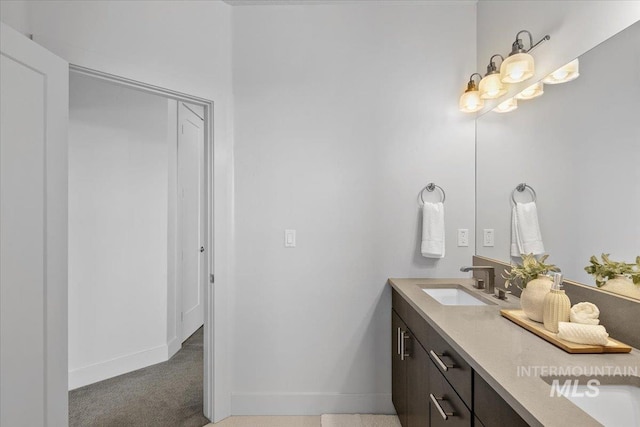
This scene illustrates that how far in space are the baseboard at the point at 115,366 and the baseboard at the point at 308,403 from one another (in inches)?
42.7

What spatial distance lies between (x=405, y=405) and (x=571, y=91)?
5.49 feet

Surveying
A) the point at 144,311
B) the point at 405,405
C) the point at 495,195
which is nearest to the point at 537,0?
the point at 495,195

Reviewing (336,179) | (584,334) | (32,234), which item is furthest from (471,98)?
(32,234)

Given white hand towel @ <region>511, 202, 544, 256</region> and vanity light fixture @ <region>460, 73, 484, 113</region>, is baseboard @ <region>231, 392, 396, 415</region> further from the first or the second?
vanity light fixture @ <region>460, 73, 484, 113</region>

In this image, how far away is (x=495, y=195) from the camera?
2.00 meters

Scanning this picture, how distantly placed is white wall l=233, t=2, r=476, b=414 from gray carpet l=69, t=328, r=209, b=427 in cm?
41

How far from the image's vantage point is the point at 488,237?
2.09m

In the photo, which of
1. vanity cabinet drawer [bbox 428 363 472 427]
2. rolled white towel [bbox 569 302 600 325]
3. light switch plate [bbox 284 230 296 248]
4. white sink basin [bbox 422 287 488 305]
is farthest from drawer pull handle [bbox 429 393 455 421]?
light switch plate [bbox 284 230 296 248]

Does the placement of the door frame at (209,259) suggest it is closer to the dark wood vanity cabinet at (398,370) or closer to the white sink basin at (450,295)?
the dark wood vanity cabinet at (398,370)

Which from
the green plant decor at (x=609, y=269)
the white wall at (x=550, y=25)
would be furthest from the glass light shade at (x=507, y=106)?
the green plant decor at (x=609, y=269)

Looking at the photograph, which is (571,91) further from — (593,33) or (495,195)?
(495,195)

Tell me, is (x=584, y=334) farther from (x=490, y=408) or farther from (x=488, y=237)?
(x=488, y=237)

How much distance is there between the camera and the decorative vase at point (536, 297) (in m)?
1.28

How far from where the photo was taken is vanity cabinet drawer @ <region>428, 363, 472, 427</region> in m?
1.12
